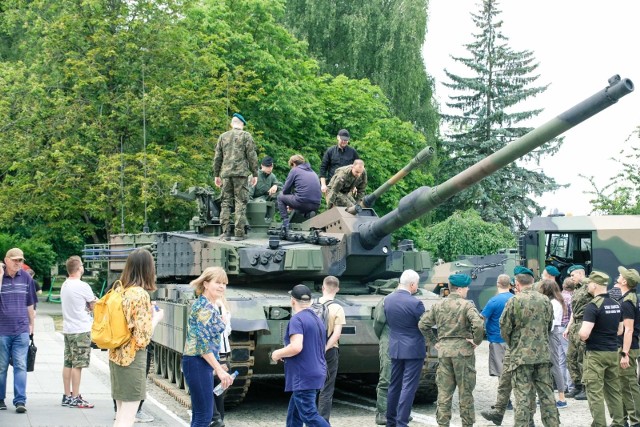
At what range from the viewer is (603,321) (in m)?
11.1

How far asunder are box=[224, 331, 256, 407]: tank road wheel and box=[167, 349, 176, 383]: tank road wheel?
281 cm

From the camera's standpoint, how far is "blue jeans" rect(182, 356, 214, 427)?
8.23m

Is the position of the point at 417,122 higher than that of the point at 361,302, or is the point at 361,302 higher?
the point at 417,122

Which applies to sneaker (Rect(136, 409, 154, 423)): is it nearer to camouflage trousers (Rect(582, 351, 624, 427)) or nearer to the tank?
the tank

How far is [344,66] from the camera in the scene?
1663 inches

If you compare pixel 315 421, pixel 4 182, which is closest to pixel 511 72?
pixel 4 182

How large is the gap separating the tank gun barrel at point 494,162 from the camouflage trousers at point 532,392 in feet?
7.49

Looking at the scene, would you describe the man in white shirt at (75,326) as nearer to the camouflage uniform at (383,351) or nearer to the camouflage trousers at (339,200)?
the camouflage uniform at (383,351)

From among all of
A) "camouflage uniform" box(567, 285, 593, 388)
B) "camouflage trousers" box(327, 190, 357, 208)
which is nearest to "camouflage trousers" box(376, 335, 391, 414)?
"camouflage uniform" box(567, 285, 593, 388)

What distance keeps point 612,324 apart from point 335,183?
564 cm

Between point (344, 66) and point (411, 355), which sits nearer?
point (411, 355)

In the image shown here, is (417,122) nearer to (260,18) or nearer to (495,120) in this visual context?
(495,120)

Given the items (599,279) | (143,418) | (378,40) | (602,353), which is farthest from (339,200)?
(378,40)

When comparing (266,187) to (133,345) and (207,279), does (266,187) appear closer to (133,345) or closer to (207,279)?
(207,279)
